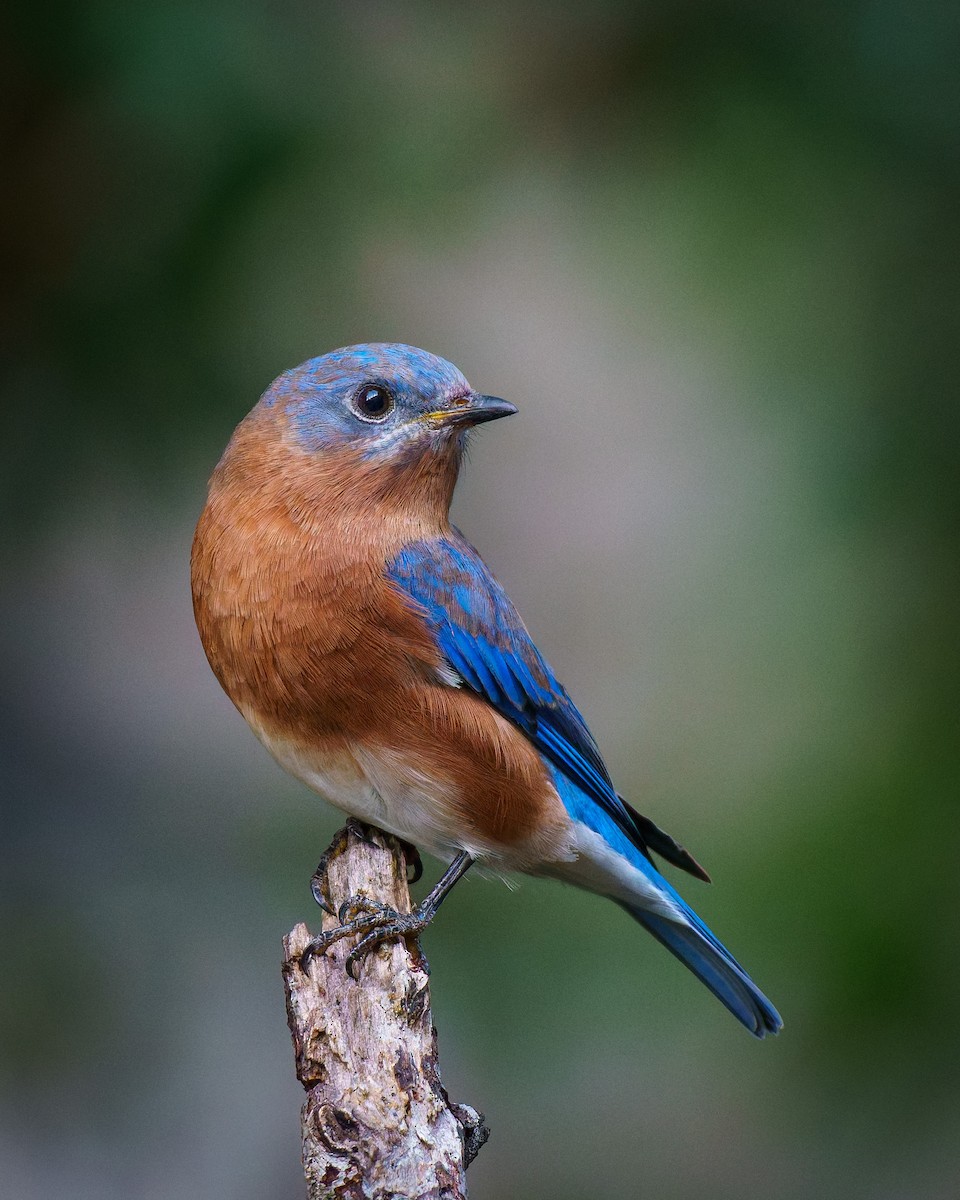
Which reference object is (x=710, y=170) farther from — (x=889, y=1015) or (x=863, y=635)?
(x=889, y=1015)

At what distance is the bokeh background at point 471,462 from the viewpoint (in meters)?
3.88

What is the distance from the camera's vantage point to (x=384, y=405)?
3740 mm

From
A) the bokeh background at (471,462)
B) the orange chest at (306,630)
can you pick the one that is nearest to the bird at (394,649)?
the orange chest at (306,630)

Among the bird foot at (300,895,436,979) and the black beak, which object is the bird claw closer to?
the bird foot at (300,895,436,979)

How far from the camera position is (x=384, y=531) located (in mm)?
3617

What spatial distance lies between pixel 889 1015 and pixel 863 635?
3.83 ft

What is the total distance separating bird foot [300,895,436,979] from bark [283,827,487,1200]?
0.02 meters

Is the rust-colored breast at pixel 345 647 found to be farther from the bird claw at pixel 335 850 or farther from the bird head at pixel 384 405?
the bird claw at pixel 335 850

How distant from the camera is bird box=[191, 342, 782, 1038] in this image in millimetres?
3396

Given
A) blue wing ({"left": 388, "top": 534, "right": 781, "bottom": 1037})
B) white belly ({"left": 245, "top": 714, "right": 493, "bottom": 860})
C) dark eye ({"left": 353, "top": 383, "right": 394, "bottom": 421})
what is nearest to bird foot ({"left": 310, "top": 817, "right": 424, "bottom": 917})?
white belly ({"left": 245, "top": 714, "right": 493, "bottom": 860})

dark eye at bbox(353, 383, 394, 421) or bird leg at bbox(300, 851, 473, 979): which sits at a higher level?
dark eye at bbox(353, 383, 394, 421)

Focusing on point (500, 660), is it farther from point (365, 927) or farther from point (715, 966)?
point (715, 966)

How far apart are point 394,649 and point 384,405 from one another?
0.71 meters

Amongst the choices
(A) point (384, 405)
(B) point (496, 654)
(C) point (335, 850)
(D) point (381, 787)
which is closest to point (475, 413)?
(A) point (384, 405)
